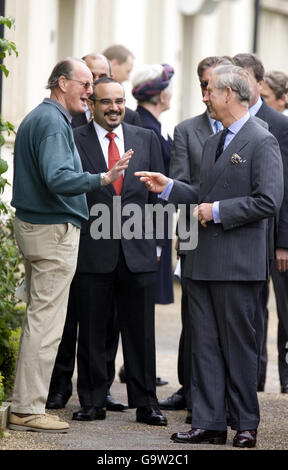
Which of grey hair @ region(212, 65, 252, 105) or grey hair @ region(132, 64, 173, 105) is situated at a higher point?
grey hair @ region(132, 64, 173, 105)

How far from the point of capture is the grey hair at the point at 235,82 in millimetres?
6711

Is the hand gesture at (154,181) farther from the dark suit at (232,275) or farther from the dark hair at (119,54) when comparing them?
the dark hair at (119,54)

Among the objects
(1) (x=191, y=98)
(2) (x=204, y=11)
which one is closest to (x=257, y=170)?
(2) (x=204, y=11)

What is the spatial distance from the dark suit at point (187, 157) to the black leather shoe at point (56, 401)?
2.62 feet

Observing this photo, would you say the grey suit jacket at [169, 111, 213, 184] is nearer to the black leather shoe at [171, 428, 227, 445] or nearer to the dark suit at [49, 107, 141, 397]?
the dark suit at [49, 107, 141, 397]

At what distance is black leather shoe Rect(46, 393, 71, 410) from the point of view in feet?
25.5

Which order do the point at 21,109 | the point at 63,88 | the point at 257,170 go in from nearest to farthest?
the point at 257,170 → the point at 63,88 → the point at 21,109

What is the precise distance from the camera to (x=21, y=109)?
13266 mm

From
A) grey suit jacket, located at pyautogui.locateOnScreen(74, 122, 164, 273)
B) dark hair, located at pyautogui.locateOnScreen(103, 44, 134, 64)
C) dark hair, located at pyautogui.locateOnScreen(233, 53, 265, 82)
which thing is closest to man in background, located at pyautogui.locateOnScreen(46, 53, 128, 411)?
grey suit jacket, located at pyautogui.locateOnScreen(74, 122, 164, 273)

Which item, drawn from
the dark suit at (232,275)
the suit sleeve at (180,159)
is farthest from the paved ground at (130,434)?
the suit sleeve at (180,159)

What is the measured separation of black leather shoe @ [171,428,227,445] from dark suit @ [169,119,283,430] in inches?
1.7

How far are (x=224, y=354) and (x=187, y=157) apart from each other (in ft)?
4.83
